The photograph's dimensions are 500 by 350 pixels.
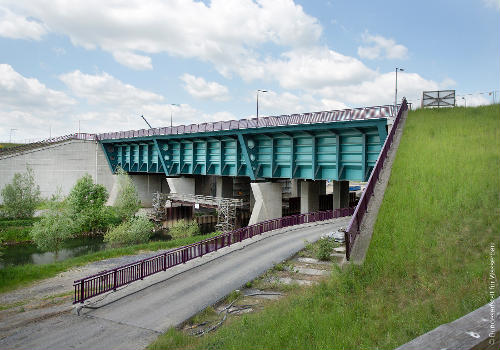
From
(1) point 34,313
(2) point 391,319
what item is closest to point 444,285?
(2) point 391,319

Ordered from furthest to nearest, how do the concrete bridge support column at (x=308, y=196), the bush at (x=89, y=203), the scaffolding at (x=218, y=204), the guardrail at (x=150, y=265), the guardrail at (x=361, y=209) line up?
the bush at (x=89, y=203) → the scaffolding at (x=218, y=204) → the concrete bridge support column at (x=308, y=196) → the guardrail at (x=150, y=265) → the guardrail at (x=361, y=209)

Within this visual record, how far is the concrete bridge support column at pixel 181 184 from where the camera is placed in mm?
50406

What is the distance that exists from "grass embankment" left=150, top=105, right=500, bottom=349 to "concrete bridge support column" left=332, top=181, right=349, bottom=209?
2433cm

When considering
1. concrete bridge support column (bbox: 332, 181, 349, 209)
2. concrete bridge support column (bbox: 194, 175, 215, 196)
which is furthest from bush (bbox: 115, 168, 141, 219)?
concrete bridge support column (bbox: 332, 181, 349, 209)

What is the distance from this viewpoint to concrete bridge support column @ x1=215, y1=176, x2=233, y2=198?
5397 centimetres

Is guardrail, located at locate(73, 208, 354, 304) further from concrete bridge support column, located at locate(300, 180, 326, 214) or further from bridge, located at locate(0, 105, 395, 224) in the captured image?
concrete bridge support column, located at locate(300, 180, 326, 214)

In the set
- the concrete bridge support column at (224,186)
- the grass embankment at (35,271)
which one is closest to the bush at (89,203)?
the concrete bridge support column at (224,186)

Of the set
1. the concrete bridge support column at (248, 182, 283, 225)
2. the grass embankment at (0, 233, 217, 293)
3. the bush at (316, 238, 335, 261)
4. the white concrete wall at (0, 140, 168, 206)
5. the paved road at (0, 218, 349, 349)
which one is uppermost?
the white concrete wall at (0, 140, 168, 206)

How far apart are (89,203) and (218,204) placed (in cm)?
1637

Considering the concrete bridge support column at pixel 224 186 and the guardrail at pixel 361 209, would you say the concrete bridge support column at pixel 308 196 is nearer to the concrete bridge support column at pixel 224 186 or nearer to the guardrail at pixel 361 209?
the concrete bridge support column at pixel 224 186

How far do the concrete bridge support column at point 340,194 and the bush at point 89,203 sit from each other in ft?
95.6

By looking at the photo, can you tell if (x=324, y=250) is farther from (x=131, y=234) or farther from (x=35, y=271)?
(x=131, y=234)

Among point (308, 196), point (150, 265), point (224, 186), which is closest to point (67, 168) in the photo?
point (224, 186)

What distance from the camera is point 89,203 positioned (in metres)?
43.8
